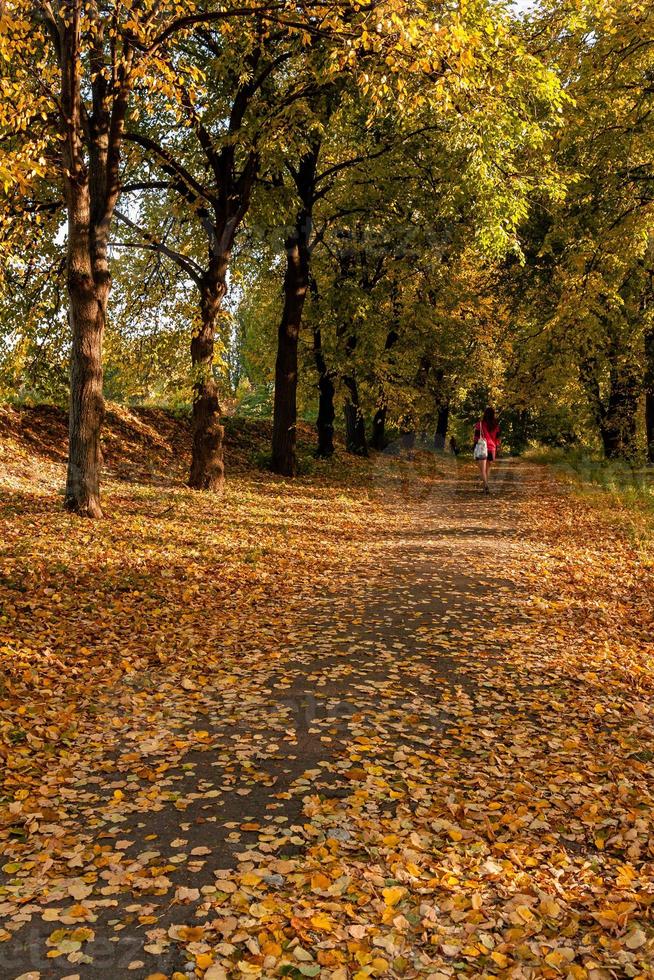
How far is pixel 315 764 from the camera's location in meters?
5.32

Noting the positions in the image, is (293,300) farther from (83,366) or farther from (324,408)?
(83,366)

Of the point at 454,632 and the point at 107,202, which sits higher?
the point at 107,202


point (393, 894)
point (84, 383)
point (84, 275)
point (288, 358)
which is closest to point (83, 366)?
point (84, 383)

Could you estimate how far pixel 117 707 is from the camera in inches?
250

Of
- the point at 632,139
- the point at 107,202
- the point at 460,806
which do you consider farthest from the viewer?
the point at 632,139

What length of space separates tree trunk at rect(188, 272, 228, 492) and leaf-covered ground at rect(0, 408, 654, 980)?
223 inches

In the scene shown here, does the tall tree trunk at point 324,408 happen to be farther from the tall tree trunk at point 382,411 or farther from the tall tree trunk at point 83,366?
the tall tree trunk at point 83,366

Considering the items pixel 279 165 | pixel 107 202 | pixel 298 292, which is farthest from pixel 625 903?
pixel 298 292

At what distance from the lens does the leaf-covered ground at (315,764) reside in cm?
355

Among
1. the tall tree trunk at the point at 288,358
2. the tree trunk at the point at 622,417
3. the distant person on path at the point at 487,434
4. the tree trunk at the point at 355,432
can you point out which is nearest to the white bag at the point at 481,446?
the distant person on path at the point at 487,434

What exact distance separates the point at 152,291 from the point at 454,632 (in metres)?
13.8

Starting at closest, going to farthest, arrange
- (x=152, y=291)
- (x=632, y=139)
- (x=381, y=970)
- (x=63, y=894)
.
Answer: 1. (x=381, y=970)
2. (x=63, y=894)
3. (x=632, y=139)
4. (x=152, y=291)

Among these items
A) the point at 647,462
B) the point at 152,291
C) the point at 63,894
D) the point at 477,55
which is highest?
the point at 477,55

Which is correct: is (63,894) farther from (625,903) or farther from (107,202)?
(107,202)
